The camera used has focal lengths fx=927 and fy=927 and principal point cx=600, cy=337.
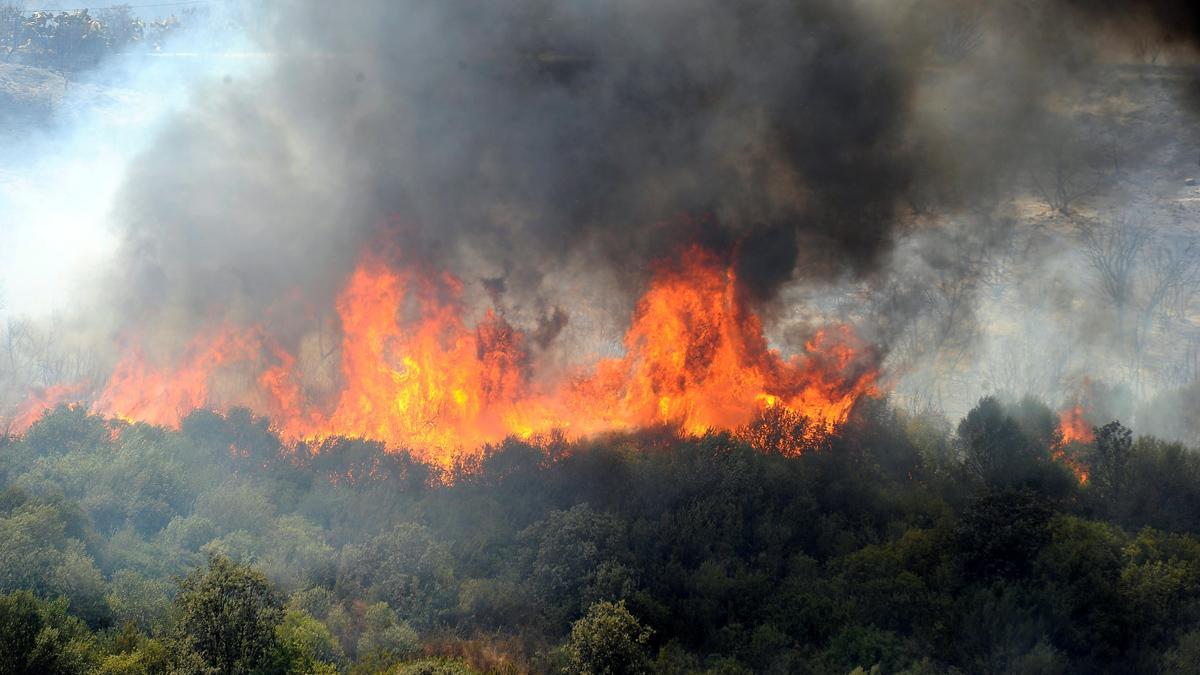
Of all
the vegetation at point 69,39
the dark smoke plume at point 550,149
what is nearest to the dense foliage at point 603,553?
the dark smoke plume at point 550,149

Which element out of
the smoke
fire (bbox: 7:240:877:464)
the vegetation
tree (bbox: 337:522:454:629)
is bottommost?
tree (bbox: 337:522:454:629)

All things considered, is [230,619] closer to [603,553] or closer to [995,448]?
[603,553]

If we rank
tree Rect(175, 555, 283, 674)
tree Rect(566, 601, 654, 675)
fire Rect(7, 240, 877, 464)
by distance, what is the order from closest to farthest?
tree Rect(175, 555, 283, 674) < tree Rect(566, 601, 654, 675) < fire Rect(7, 240, 877, 464)

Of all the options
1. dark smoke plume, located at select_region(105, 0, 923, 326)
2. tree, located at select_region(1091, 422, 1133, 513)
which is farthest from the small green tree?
tree, located at select_region(1091, 422, 1133, 513)

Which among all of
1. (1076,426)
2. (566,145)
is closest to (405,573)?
(566,145)

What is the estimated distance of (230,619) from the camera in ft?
66.9

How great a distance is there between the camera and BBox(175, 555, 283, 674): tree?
20.2m

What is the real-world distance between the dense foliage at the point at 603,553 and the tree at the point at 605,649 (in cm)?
6

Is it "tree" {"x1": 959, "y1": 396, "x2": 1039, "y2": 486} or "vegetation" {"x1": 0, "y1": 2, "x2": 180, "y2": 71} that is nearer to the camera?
"tree" {"x1": 959, "y1": 396, "x2": 1039, "y2": 486}

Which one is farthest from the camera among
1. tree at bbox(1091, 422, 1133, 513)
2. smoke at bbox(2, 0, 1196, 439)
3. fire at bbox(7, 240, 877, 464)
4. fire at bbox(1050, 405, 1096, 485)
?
smoke at bbox(2, 0, 1196, 439)

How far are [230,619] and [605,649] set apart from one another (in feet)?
27.3

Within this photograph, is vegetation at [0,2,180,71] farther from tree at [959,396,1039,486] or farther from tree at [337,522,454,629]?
tree at [959,396,1039,486]

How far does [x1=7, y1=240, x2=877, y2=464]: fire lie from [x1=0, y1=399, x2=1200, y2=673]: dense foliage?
184 centimetres

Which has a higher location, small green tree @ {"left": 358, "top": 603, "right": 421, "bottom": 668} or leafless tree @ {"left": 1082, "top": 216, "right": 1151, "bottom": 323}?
leafless tree @ {"left": 1082, "top": 216, "right": 1151, "bottom": 323}
